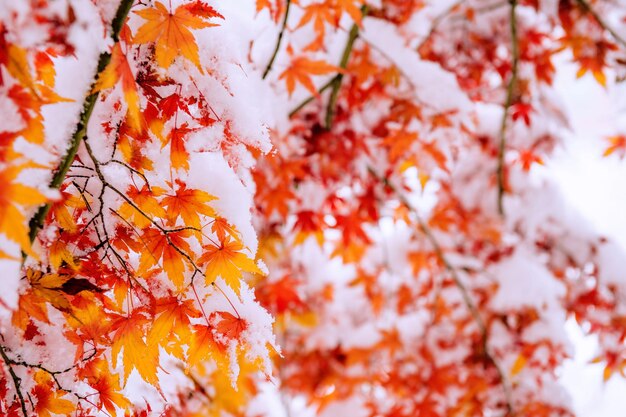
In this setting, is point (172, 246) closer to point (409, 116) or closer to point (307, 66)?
point (307, 66)

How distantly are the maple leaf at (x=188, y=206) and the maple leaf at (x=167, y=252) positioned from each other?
0.08 ft

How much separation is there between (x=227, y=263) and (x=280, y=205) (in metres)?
1.25

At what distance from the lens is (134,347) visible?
1.01 meters

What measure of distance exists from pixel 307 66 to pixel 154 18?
0.87 m

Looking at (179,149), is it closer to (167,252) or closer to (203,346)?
(167,252)

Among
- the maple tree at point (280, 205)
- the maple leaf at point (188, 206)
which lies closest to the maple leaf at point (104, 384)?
the maple tree at point (280, 205)

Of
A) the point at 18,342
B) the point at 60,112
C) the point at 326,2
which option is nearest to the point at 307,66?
the point at 326,2

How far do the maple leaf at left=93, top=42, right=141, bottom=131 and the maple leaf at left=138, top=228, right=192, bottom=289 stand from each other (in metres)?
0.29

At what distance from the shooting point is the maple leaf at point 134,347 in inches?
39.8

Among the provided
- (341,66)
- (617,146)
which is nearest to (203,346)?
(341,66)

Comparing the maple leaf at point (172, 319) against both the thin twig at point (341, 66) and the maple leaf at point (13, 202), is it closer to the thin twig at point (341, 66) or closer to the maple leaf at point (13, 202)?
the maple leaf at point (13, 202)

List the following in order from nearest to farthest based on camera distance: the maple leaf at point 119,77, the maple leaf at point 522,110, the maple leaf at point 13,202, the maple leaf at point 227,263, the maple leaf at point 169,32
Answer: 1. the maple leaf at point 13,202
2. the maple leaf at point 119,77
3. the maple leaf at point 169,32
4. the maple leaf at point 227,263
5. the maple leaf at point 522,110

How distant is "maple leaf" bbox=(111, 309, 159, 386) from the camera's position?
3.32 ft

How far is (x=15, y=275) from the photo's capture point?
0.72m
